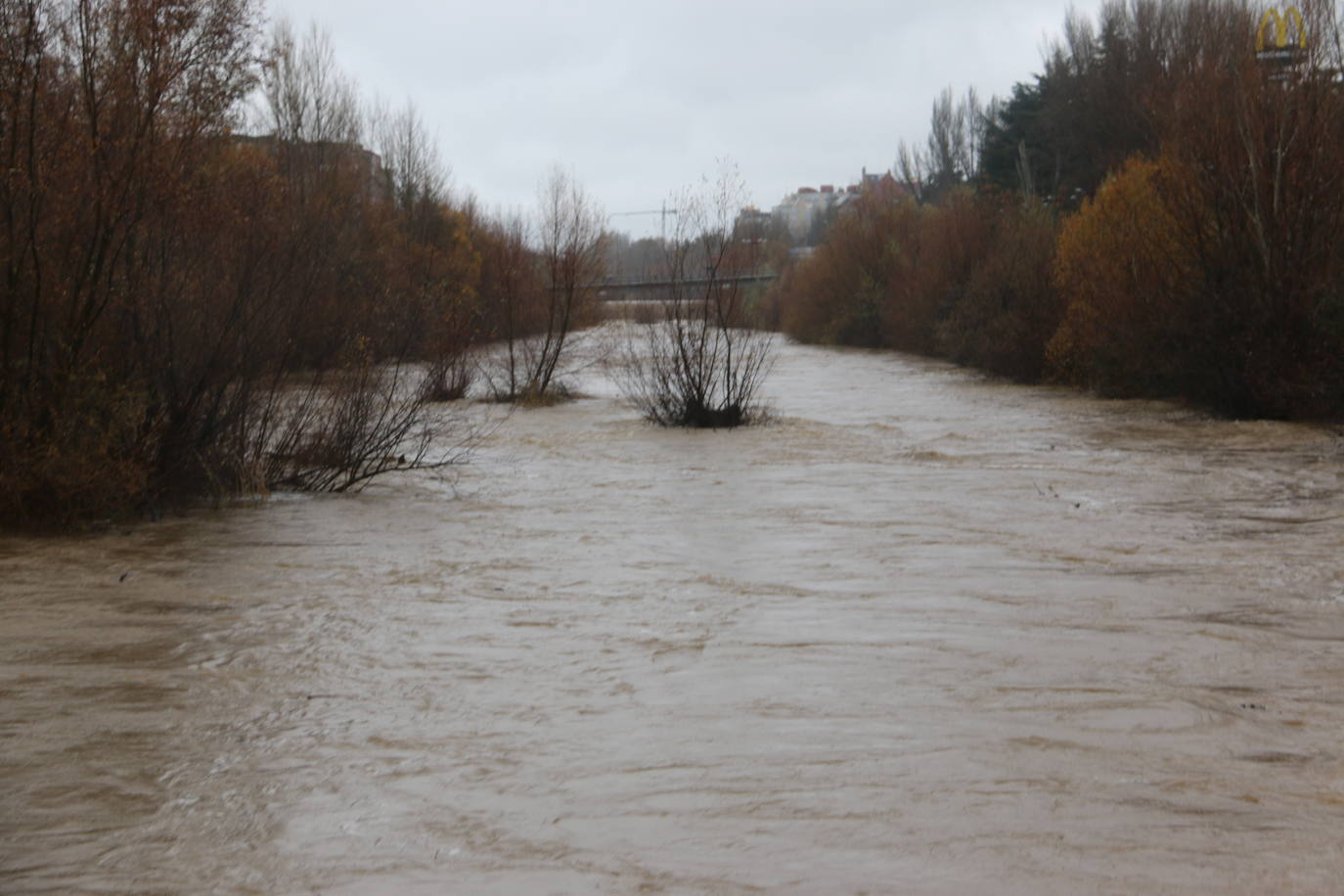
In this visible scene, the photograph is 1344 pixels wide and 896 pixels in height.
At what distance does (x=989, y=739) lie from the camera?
5.50m

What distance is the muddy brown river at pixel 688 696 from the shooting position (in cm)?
436

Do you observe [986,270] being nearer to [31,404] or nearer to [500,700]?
[31,404]

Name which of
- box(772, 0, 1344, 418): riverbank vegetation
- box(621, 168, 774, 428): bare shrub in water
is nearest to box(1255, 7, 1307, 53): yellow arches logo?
box(772, 0, 1344, 418): riverbank vegetation

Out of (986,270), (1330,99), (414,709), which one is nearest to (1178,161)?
(1330,99)

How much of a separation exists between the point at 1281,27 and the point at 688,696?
56.4 ft

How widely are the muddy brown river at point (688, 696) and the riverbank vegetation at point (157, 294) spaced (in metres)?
0.71

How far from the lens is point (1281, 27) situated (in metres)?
19.2

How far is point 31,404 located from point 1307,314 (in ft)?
52.6

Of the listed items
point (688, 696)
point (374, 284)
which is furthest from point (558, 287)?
point (688, 696)

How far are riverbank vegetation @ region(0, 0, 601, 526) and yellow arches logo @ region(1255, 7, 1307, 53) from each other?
12870 mm

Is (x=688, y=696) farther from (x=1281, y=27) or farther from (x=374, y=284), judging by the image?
(x=1281, y=27)

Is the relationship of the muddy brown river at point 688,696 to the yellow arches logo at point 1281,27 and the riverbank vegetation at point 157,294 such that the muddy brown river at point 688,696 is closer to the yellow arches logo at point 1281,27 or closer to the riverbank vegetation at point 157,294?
the riverbank vegetation at point 157,294

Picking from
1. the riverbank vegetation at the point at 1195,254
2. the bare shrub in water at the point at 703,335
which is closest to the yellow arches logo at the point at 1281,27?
the riverbank vegetation at the point at 1195,254

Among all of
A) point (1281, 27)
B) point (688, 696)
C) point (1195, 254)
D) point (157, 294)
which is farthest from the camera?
point (1195, 254)
